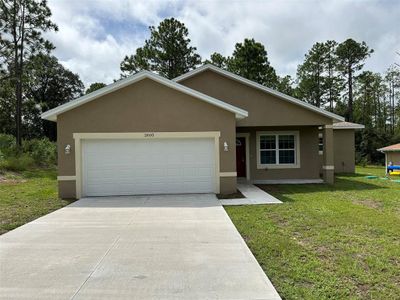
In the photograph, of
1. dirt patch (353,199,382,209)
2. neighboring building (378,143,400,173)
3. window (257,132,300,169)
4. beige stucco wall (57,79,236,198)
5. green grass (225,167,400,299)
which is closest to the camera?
green grass (225,167,400,299)

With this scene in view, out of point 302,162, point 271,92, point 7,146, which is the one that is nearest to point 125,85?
point 271,92

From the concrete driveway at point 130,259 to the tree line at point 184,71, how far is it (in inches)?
860

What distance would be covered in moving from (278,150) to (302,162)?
1298 mm

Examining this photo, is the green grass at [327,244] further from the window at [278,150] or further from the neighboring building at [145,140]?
the window at [278,150]

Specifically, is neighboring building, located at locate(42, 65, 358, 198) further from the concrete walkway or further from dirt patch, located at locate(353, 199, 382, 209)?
dirt patch, located at locate(353, 199, 382, 209)

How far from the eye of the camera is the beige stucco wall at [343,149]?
2098 cm

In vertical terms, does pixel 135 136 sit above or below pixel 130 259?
above

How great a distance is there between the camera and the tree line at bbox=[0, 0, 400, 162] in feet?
83.8

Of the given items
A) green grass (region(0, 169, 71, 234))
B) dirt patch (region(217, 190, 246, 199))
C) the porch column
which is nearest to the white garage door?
dirt patch (region(217, 190, 246, 199))

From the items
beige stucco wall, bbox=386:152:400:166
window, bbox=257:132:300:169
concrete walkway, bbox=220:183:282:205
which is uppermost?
window, bbox=257:132:300:169

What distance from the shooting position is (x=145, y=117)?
1196cm

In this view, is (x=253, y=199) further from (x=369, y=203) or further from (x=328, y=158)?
(x=328, y=158)

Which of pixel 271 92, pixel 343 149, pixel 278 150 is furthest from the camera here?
pixel 343 149

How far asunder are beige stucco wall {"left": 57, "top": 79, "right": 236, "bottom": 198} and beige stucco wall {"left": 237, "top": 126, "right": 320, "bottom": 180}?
4.53 m
